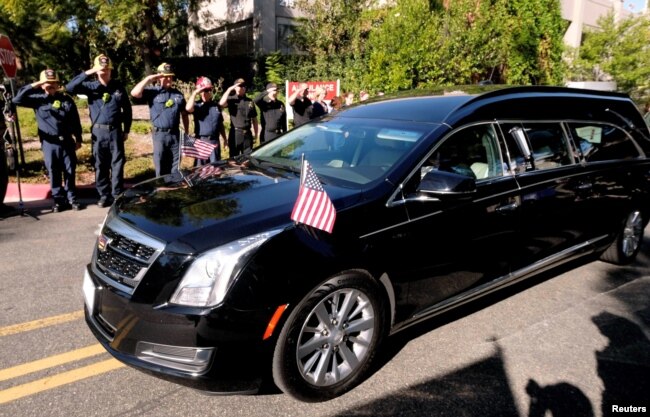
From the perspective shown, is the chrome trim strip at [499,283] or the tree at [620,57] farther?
the tree at [620,57]

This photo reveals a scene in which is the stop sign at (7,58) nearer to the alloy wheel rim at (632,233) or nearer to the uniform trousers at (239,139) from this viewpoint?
the uniform trousers at (239,139)

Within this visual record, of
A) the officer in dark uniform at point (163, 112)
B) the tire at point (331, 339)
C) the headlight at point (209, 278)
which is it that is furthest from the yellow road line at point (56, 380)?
the officer in dark uniform at point (163, 112)

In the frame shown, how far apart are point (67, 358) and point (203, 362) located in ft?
4.08

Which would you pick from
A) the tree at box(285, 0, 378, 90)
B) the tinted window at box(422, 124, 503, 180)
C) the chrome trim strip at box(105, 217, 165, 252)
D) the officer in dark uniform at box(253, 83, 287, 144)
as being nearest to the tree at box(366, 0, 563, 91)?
the officer in dark uniform at box(253, 83, 287, 144)

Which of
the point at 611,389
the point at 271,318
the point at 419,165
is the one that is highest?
the point at 419,165

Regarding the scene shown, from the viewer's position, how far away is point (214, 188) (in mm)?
2986

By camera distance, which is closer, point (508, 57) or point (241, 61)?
point (508, 57)

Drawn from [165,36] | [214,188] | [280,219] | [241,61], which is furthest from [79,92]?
[165,36]

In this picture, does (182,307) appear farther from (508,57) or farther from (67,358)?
(508,57)

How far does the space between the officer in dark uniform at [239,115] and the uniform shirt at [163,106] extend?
1109mm

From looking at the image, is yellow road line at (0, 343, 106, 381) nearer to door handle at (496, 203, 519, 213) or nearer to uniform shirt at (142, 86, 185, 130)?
door handle at (496, 203, 519, 213)

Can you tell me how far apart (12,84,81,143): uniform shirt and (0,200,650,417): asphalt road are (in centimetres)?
261

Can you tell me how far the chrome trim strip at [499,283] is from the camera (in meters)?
3.04

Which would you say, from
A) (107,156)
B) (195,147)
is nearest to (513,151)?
(195,147)
